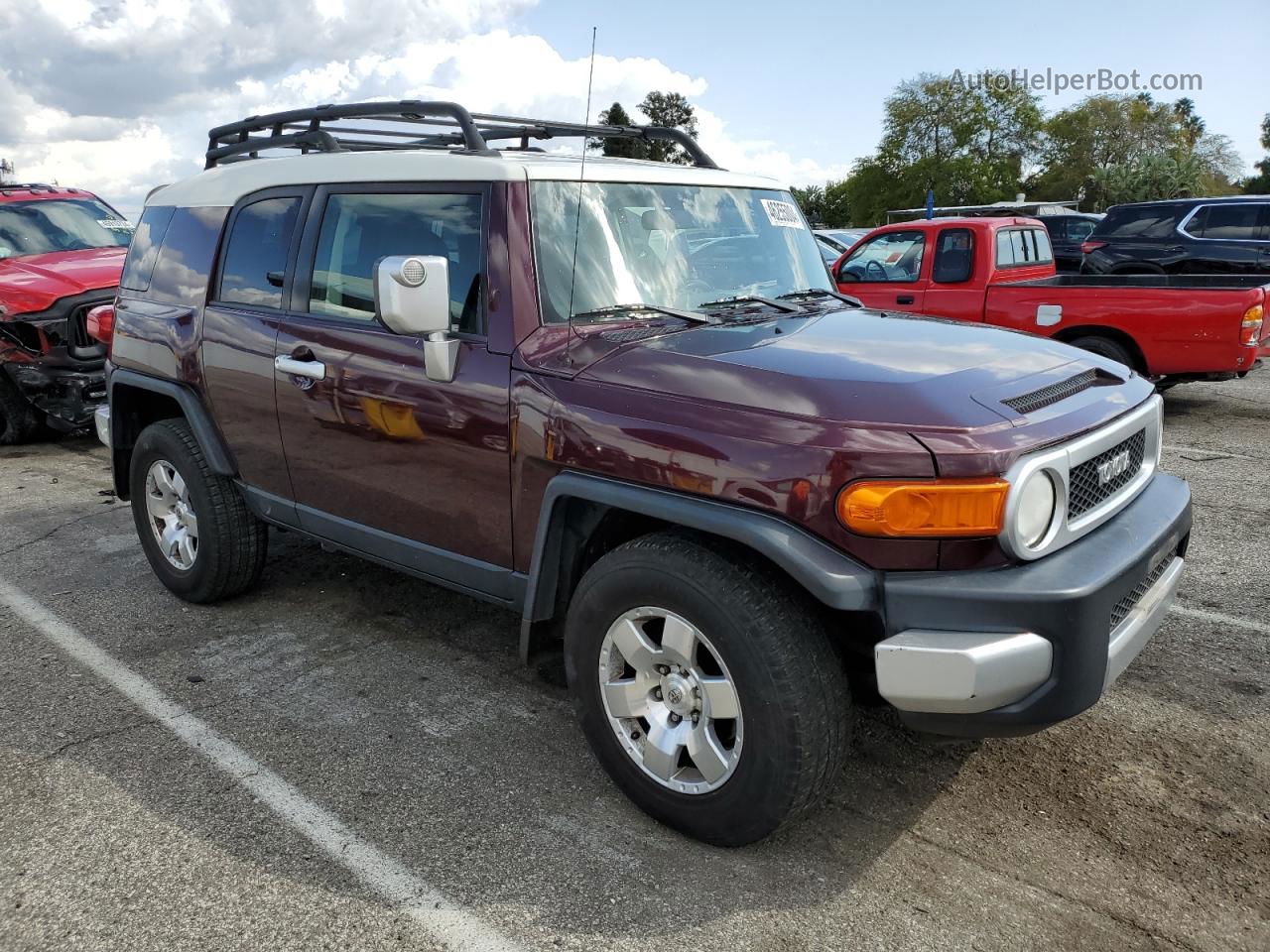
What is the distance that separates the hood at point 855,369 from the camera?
98.3 inches

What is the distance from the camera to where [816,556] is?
7.88 feet

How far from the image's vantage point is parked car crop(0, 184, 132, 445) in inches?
303

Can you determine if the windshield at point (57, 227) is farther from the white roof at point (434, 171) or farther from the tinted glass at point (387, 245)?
the tinted glass at point (387, 245)

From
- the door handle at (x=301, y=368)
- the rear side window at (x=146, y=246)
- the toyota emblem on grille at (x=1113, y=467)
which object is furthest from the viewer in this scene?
the rear side window at (x=146, y=246)

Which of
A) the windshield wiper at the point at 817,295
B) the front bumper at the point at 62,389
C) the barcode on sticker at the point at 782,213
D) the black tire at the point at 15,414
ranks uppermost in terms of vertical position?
the barcode on sticker at the point at 782,213

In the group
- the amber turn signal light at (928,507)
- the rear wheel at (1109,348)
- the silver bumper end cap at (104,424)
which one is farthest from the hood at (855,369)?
the rear wheel at (1109,348)

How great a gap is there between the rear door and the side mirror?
22.1 feet

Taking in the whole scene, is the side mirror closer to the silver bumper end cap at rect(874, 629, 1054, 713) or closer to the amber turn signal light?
the amber turn signal light

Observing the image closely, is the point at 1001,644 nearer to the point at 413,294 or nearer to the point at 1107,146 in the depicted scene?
the point at 413,294

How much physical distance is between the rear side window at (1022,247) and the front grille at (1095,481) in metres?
6.55

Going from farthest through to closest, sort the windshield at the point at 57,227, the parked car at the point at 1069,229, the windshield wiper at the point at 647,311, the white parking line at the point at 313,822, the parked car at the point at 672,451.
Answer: the parked car at the point at 1069,229, the windshield at the point at 57,227, the windshield wiper at the point at 647,311, the white parking line at the point at 313,822, the parked car at the point at 672,451

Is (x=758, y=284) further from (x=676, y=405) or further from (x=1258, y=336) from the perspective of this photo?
(x=1258, y=336)

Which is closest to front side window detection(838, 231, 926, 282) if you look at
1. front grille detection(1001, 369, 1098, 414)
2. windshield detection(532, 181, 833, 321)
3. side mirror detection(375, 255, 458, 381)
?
windshield detection(532, 181, 833, 321)

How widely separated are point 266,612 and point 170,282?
5.04ft
